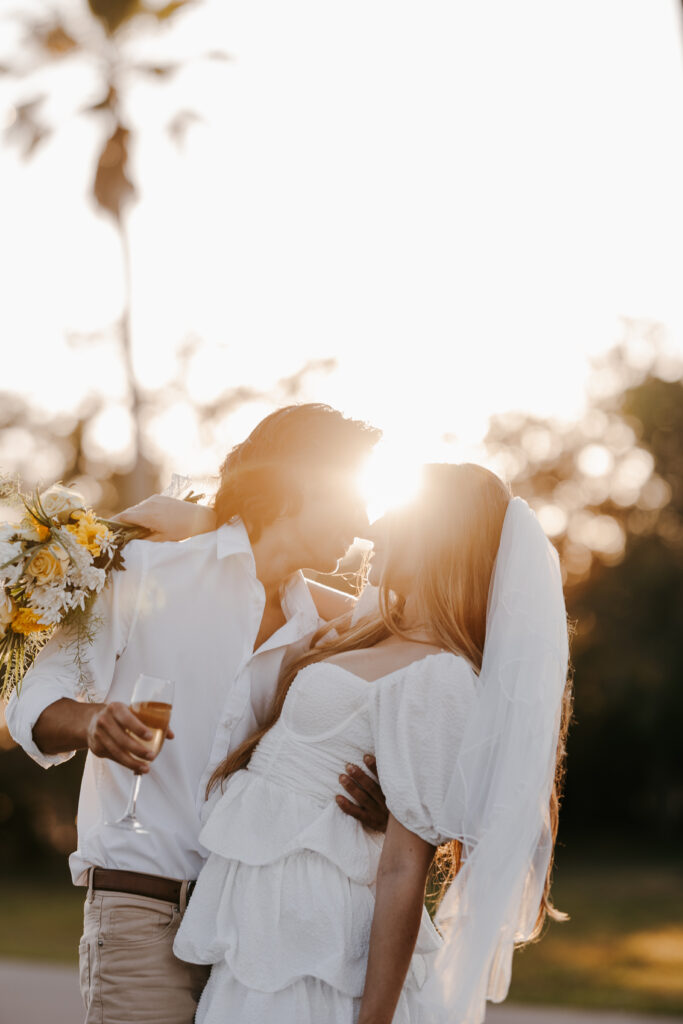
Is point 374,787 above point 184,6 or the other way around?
the other way around

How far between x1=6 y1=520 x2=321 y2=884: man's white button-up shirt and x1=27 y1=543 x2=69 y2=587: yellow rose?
0.50 feet

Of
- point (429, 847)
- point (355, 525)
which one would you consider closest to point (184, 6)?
point (355, 525)

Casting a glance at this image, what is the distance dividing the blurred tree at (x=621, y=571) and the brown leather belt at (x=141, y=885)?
82.7ft

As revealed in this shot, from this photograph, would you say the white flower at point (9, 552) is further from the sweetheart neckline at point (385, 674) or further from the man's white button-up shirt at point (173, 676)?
the sweetheart neckline at point (385, 674)

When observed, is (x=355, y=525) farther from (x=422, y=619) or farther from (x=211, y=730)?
(x=211, y=730)

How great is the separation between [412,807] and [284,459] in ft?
4.17

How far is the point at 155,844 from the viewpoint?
345 cm

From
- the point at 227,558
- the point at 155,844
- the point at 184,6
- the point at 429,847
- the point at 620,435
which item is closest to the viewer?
the point at 429,847

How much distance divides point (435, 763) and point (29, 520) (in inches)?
56.8

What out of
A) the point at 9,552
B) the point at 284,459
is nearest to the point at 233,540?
the point at 284,459

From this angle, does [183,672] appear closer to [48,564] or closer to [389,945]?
[48,564]

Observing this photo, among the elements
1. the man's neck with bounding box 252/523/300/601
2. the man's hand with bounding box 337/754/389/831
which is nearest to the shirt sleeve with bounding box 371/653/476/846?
the man's hand with bounding box 337/754/389/831

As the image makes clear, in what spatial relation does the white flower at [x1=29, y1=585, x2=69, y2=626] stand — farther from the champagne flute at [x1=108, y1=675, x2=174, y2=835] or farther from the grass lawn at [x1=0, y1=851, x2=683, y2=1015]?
the grass lawn at [x1=0, y1=851, x2=683, y2=1015]

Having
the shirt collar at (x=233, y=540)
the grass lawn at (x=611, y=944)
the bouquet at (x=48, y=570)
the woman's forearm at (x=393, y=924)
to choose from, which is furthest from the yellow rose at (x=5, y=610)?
the grass lawn at (x=611, y=944)
